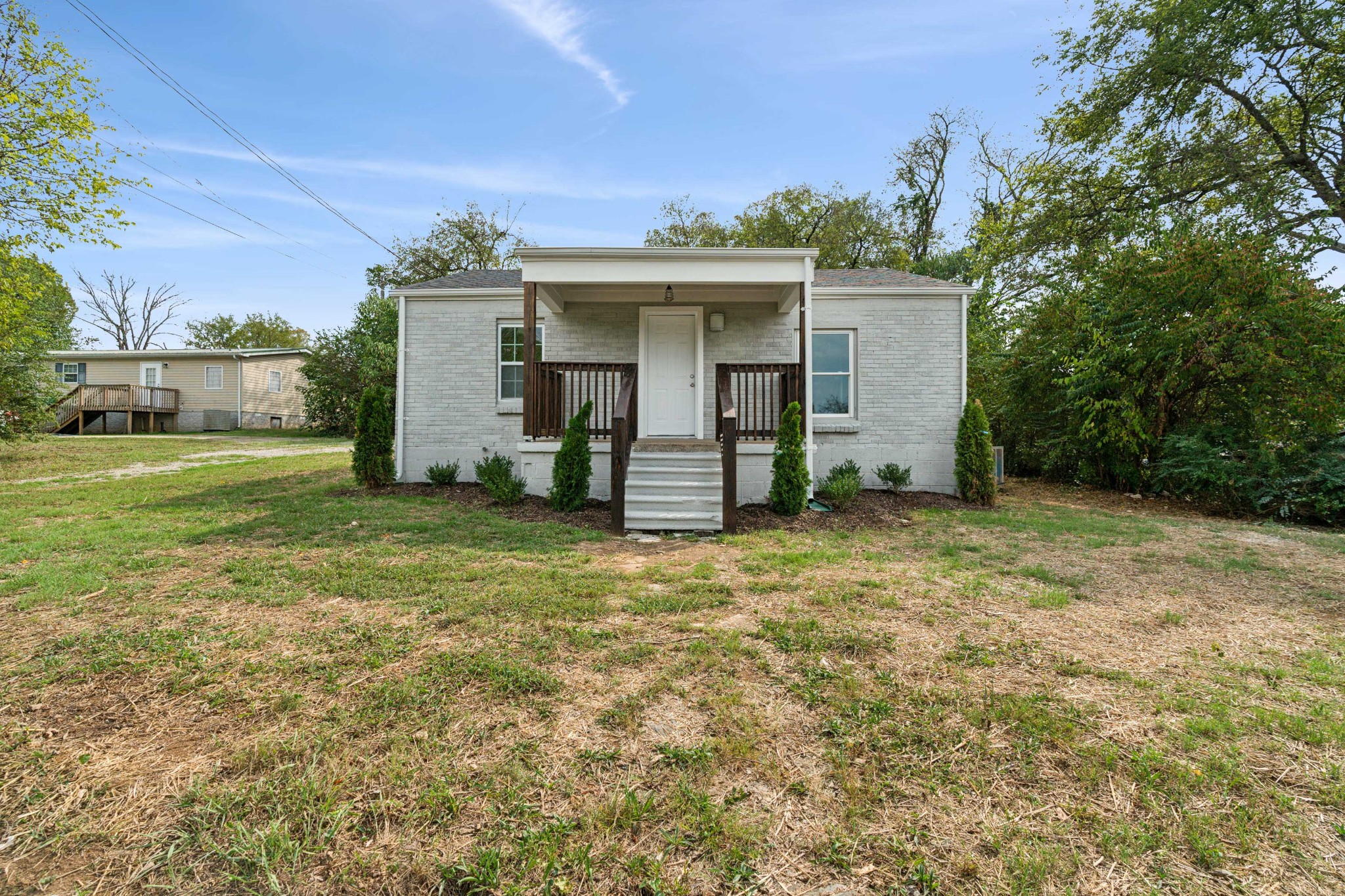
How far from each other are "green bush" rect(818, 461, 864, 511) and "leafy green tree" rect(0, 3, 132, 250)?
12.6 metres

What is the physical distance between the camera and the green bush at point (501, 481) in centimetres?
733

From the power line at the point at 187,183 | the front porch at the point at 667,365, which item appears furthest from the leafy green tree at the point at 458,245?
the front porch at the point at 667,365

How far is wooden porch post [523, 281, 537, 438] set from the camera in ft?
23.3

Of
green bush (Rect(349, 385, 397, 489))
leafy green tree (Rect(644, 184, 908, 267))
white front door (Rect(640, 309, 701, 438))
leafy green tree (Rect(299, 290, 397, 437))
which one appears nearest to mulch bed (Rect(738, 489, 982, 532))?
white front door (Rect(640, 309, 701, 438))

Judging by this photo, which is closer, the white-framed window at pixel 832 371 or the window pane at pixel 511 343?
the white-framed window at pixel 832 371

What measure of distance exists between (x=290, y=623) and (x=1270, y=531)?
9807 mm

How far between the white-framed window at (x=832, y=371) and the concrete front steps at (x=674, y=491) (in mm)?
2504

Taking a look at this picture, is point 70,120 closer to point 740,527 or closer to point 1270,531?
point 740,527

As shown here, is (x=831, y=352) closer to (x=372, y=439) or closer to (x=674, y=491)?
(x=674, y=491)

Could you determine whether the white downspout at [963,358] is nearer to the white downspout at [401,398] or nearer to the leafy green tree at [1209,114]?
the leafy green tree at [1209,114]

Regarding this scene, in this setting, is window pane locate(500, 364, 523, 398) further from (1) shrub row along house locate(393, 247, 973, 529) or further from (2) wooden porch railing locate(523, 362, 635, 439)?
(2) wooden porch railing locate(523, 362, 635, 439)

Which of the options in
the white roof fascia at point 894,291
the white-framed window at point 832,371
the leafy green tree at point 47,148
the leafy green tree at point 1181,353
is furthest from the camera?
the leafy green tree at point 47,148

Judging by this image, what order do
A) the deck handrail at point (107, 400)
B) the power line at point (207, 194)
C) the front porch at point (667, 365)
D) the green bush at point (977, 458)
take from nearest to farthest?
the front porch at point (667, 365) < the green bush at point (977, 458) < the power line at point (207, 194) < the deck handrail at point (107, 400)

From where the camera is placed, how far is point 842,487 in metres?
7.52
